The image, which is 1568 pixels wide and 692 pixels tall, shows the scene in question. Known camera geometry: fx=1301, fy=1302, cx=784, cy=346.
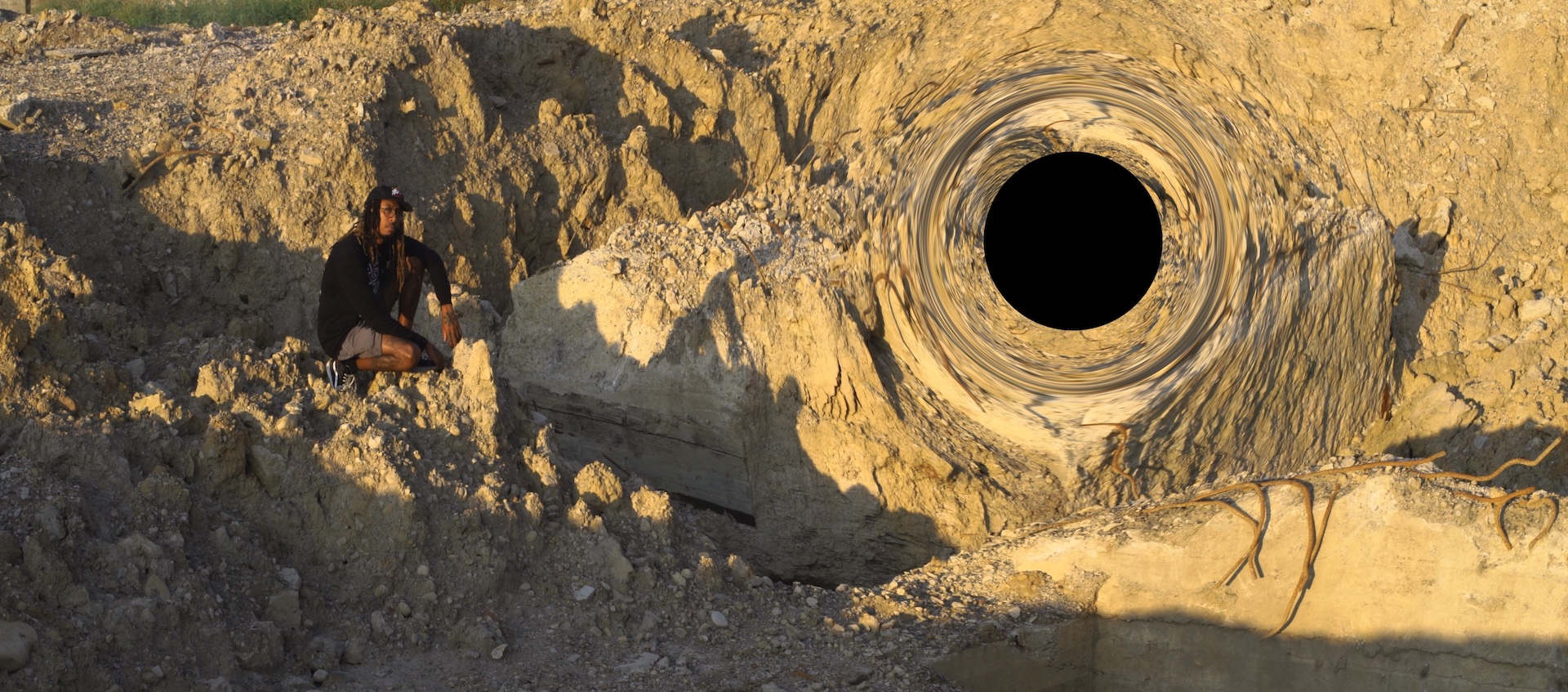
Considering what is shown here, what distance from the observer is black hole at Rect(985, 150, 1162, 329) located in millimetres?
5941

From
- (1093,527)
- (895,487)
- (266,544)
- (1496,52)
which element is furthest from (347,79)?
(1496,52)

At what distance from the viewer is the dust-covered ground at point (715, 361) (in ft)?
13.4

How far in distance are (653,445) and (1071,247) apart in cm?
222

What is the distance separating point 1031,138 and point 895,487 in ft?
5.49

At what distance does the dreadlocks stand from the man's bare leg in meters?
0.29

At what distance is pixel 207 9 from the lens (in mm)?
8023

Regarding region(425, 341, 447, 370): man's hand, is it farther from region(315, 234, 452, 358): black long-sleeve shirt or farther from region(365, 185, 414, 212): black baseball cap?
region(365, 185, 414, 212): black baseball cap

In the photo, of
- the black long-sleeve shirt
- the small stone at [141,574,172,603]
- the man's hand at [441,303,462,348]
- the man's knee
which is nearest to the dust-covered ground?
the small stone at [141,574,172,603]

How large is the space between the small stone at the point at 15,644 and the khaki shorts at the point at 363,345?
1624 millimetres

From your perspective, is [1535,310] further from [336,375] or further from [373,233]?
[336,375]

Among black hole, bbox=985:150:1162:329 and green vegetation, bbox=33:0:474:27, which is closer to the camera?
black hole, bbox=985:150:1162:329

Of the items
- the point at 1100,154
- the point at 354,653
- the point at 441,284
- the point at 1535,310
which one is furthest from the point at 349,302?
the point at 1535,310

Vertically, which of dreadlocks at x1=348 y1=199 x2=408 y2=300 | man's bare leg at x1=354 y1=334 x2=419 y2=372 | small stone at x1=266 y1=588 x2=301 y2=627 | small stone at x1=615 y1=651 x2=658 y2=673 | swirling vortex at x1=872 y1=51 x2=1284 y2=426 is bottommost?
small stone at x1=266 y1=588 x2=301 y2=627

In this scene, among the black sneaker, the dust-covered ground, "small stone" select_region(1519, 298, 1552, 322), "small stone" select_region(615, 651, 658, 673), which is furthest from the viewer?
"small stone" select_region(1519, 298, 1552, 322)
